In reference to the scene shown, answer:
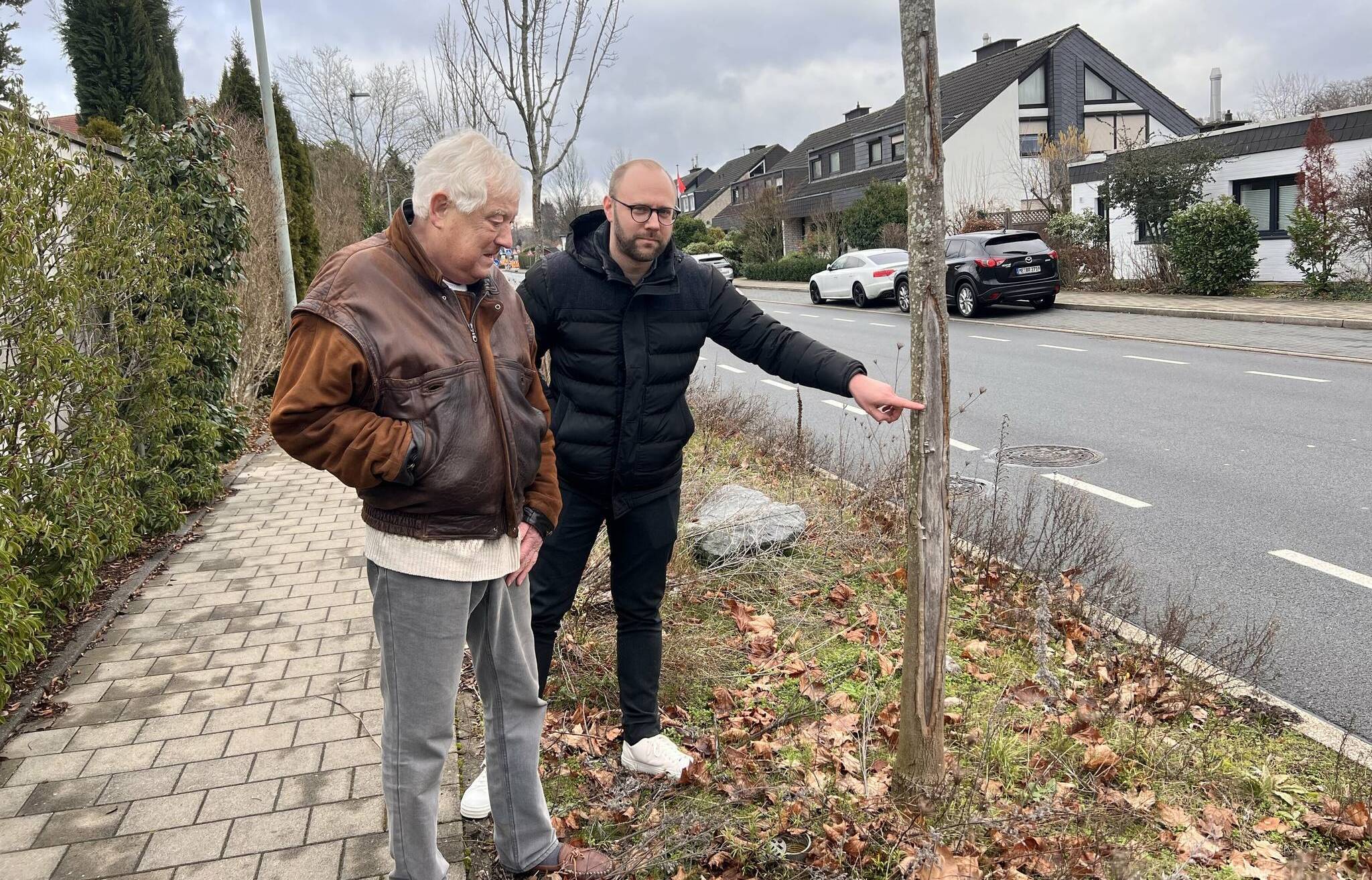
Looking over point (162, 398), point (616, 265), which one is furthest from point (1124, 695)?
point (162, 398)

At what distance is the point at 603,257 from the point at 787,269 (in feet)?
122

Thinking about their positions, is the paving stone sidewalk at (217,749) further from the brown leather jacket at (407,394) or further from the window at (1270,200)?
the window at (1270,200)

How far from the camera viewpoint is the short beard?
3033 millimetres

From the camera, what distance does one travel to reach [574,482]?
3.22 metres

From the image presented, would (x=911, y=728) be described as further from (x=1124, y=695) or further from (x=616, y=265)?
(x=616, y=265)

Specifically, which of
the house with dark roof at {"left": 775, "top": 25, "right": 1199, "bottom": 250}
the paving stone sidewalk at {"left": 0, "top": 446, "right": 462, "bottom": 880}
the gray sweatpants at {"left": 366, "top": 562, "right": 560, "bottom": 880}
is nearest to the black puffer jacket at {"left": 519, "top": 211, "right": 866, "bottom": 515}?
the gray sweatpants at {"left": 366, "top": 562, "right": 560, "bottom": 880}

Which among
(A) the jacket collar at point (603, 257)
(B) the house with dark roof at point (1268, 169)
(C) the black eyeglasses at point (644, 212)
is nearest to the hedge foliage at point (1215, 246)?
(B) the house with dark roof at point (1268, 169)

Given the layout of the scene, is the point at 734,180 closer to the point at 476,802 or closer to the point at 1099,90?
the point at 1099,90

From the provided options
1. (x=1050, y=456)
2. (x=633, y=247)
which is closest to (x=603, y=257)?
(x=633, y=247)

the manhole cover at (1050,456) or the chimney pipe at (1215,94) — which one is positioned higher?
the chimney pipe at (1215,94)

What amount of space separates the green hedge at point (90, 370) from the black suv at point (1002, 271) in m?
15.4

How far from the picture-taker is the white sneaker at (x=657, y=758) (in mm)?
3385

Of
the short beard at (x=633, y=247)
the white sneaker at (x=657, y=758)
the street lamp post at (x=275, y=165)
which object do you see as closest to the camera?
the short beard at (x=633, y=247)

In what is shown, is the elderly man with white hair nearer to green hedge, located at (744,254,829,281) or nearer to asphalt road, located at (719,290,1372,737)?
asphalt road, located at (719,290,1372,737)
